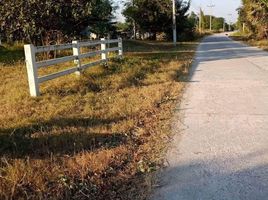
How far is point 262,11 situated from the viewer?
3906cm

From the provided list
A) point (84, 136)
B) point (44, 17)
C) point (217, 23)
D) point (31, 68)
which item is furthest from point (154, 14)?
point (217, 23)

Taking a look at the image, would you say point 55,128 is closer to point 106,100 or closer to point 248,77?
point 106,100

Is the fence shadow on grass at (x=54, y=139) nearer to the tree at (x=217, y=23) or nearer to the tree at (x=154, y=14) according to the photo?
the tree at (x=154, y=14)

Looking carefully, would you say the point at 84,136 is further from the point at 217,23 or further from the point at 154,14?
the point at 217,23

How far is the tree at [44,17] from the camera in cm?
1638

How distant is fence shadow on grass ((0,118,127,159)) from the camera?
5.52 m

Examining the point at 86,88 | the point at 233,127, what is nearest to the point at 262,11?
the point at 86,88

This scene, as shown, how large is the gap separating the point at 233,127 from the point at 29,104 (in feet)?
13.3

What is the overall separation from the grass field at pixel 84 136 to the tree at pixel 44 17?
559cm

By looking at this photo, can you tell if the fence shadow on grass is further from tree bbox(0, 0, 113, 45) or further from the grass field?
tree bbox(0, 0, 113, 45)

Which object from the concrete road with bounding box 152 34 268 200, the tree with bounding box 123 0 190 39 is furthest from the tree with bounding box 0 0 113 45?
the tree with bounding box 123 0 190 39

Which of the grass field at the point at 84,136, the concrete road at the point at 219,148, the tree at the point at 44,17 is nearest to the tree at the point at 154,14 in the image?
the tree at the point at 44,17

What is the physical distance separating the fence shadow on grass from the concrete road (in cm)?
101

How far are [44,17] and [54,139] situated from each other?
472 inches
